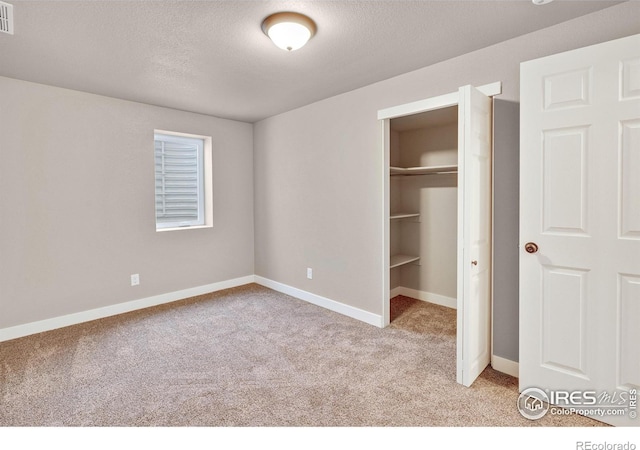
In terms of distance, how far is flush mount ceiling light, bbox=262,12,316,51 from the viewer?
2043 millimetres

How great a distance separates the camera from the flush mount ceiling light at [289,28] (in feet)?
6.70

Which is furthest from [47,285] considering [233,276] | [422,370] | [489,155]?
[489,155]

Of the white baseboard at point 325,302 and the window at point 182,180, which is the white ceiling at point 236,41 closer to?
the window at point 182,180

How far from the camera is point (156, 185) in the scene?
13.7 feet

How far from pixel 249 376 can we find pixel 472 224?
6.15 ft

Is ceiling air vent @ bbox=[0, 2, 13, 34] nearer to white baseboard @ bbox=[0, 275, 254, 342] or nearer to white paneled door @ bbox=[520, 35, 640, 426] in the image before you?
white baseboard @ bbox=[0, 275, 254, 342]

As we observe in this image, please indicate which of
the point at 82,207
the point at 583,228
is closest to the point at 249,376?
the point at 583,228

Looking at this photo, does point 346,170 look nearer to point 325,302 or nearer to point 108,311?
point 325,302

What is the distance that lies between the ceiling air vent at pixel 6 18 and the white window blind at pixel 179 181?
2.02 meters

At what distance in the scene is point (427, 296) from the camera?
4.20 m

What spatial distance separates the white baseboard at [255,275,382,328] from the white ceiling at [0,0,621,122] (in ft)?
7.57
